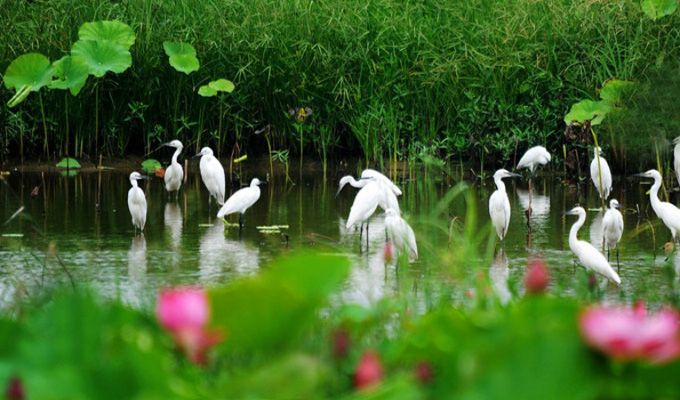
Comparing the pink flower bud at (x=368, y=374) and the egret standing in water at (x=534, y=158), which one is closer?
the pink flower bud at (x=368, y=374)

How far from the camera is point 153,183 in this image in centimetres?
1024

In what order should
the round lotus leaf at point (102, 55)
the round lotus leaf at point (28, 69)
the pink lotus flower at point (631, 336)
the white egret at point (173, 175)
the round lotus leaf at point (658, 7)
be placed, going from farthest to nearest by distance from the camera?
the round lotus leaf at point (102, 55) → the round lotus leaf at point (28, 69) → the round lotus leaf at point (658, 7) → the white egret at point (173, 175) → the pink lotus flower at point (631, 336)

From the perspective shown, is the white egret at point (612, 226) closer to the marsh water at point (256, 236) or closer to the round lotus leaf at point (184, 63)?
the marsh water at point (256, 236)

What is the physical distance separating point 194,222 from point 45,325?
21.8 ft

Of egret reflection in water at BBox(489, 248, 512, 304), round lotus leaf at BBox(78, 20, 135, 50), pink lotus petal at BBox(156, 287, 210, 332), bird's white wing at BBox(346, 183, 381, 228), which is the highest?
round lotus leaf at BBox(78, 20, 135, 50)

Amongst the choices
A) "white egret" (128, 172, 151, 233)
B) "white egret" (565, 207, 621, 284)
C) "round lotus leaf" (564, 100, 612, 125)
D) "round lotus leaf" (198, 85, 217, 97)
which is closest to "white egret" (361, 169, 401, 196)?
"white egret" (128, 172, 151, 233)

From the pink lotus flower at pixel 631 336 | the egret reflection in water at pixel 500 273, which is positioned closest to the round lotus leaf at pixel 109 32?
the egret reflection in water at pixel 500 273

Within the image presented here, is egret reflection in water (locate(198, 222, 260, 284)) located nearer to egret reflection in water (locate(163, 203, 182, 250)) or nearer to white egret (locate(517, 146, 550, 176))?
egret reflection in water (locate(163, 203, 182, 250))

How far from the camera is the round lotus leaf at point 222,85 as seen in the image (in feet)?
34.3

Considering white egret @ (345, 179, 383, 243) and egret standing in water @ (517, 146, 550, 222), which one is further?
egret standing in water @ (517, 146, 550, 222)

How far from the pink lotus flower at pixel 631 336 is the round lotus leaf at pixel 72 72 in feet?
31.3

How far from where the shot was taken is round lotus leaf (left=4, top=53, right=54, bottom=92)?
10156 millimetres

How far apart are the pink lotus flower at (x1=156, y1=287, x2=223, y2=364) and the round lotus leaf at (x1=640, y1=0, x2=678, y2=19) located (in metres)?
9.33

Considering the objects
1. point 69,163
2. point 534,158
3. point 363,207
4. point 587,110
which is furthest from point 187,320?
point 69,163
